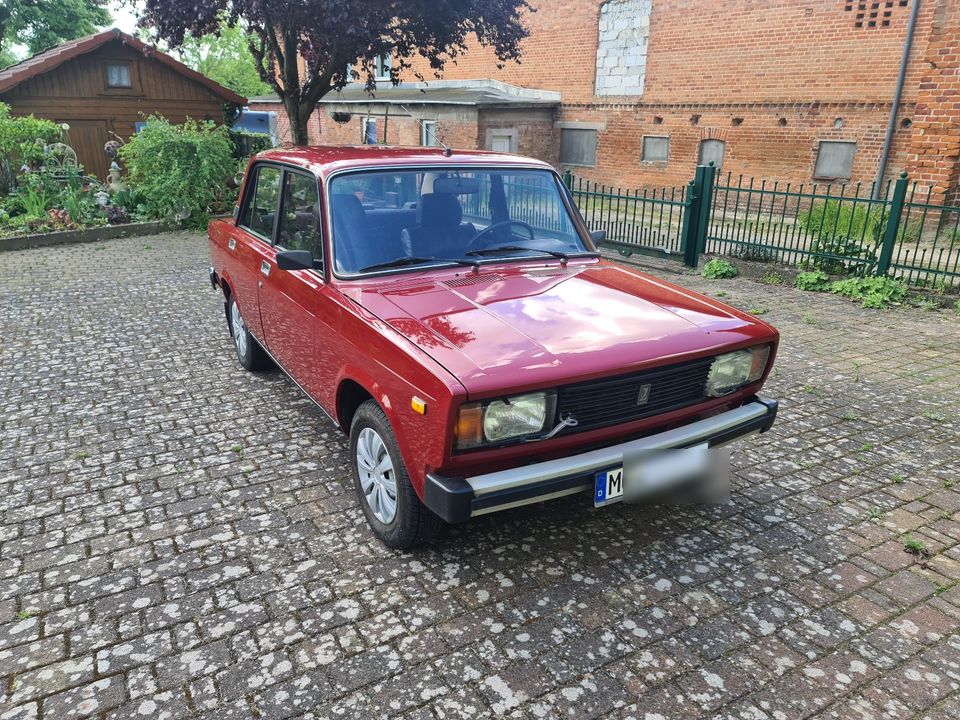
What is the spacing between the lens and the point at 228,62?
51.9 meters

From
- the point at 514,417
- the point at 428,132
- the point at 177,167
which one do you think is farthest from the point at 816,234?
the point at 428,132

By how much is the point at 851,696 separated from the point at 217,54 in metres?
62.3

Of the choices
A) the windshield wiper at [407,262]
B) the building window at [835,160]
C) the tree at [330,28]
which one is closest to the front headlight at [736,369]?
the windshield wiper at [407,262]

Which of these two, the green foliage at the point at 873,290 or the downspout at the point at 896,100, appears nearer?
the green foliage at the point at 873,290

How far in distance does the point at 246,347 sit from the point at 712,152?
16119 mm

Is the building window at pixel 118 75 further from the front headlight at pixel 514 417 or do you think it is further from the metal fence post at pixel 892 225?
the front headlight at pixel 514 417

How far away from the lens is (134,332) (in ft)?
23.3

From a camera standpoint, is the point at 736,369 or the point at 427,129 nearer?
the point at 736,369

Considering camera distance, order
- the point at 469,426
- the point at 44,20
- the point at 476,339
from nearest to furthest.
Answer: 1. the point at 469,426
2. the point at 476,339
3. the point at 44,20

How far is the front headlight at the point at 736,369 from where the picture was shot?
339cm

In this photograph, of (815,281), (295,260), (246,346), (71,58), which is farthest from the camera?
(71,58)

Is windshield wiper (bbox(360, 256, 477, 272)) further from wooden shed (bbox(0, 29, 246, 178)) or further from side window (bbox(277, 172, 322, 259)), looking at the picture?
wooden shed (bbox(0, 29, 246, 178))

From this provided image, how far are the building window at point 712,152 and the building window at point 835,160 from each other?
255 centimetres

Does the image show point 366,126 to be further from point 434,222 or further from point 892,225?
point 434,222
